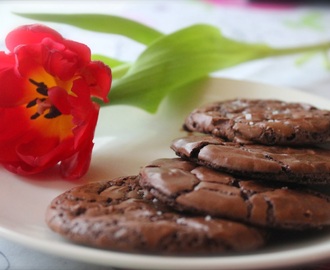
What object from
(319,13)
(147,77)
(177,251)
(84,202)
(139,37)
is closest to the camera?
(177,251)

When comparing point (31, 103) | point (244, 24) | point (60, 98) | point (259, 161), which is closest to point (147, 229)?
point (259, 161)

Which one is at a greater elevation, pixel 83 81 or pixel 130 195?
pixel 83 81

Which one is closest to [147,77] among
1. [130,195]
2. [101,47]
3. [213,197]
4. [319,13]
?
[130,195]

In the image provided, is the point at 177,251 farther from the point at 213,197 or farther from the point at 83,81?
the point at 83,81

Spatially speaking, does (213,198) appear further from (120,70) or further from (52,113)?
(120,70)

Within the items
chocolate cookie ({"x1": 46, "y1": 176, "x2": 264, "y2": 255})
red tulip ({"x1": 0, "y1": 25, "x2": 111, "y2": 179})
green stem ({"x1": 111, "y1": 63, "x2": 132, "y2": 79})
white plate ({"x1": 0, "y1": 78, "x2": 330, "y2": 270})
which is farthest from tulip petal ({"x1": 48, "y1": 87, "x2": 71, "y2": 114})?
green stem ({"x1": 111, "y1": 63, "x2": 132, "y2": 79})

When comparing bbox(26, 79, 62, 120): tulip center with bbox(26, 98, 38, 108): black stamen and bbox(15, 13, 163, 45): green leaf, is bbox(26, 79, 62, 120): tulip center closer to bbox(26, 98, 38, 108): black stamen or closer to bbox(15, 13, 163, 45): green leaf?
bbox(26, 98, 38, 108): black stamen
